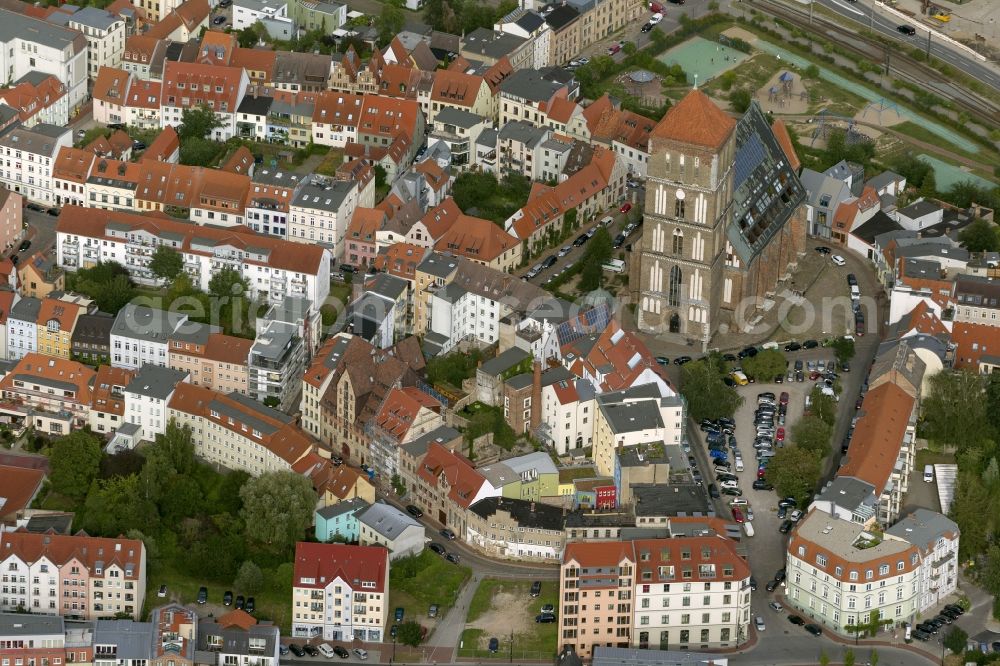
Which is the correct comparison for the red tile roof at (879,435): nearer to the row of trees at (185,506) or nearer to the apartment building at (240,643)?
the row of trees at (185,506)

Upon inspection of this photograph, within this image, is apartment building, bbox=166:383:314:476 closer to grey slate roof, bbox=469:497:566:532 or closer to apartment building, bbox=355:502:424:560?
apartment building, bbox=355:502:424:560

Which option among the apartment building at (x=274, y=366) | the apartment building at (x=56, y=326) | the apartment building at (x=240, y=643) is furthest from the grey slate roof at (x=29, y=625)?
the apartment building at (x=56, y=326)

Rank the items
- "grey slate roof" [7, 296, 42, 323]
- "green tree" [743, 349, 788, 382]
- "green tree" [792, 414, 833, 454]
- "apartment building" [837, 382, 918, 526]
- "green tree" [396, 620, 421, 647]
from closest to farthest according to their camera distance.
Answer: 1. "green tree" [396, 620, 421, 647]
2. "apartment building" [837, 382, 918, 526]
3. "green tree" [792, 414, 833, 454]
4. "grey slate roof" [7, 296, 42, 323]
5. "green tree" [743, 349, 788, 382]

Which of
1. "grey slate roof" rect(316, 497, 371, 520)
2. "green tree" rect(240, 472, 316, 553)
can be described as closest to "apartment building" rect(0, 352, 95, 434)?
"green tree" rect(240, 472, 316, 553)

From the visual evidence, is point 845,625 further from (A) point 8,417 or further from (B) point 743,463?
(A) point 8,417

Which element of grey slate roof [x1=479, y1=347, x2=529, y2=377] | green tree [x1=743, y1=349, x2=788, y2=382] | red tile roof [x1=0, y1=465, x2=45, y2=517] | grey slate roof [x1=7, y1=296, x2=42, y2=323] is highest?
grey slate roof [x1=7, y1=296, x2=42, y2=323]

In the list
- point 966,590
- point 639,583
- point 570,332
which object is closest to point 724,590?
point 639,583
